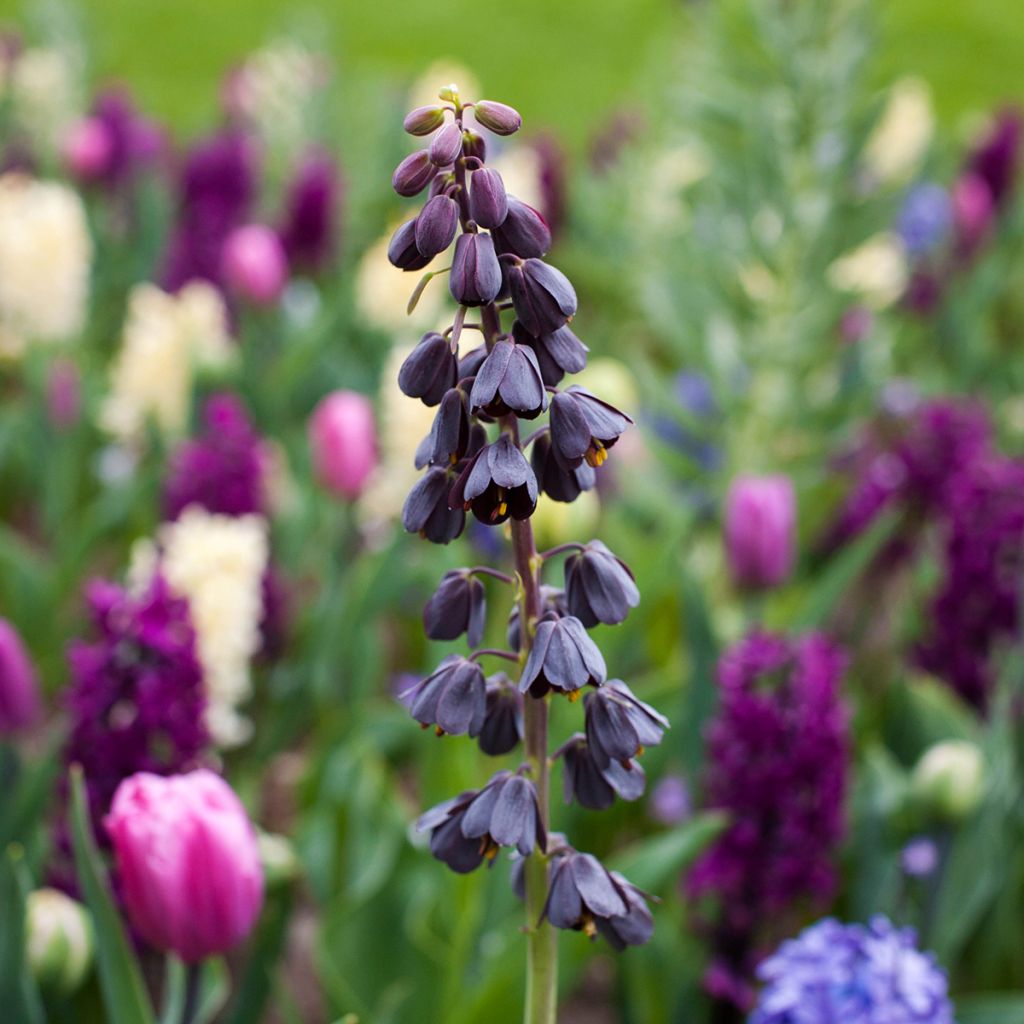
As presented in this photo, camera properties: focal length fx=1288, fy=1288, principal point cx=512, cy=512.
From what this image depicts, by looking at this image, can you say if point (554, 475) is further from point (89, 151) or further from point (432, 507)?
point (89, 151)

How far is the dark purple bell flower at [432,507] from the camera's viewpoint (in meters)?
0.74

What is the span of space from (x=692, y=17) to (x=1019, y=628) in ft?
9.13

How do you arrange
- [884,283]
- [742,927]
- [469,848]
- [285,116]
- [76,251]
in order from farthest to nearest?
[285,116], [884,283], [76,251], [742,927], [469,848]

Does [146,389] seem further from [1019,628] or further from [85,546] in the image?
[1019,628]

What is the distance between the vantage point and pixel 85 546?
219 centimetres

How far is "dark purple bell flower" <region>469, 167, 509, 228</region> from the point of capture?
26.3 inches

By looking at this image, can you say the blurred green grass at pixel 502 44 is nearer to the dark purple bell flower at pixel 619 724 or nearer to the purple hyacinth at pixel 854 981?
the purple hyacinth at pixel 854 981

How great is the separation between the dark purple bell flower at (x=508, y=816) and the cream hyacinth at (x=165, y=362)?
176 centimetres

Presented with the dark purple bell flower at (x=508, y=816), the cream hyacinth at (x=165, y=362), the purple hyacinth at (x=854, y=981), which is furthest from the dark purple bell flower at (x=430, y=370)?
the cream hyacinth at (x=165, y=362)

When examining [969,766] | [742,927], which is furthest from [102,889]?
[969,766]

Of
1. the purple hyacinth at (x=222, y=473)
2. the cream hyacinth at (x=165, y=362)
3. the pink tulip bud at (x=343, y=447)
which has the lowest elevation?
the purple hyacinth at (x=222, y=473)

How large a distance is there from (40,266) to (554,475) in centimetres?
221

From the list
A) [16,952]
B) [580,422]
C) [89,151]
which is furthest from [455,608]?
[89,151]

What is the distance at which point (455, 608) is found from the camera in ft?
2.60
